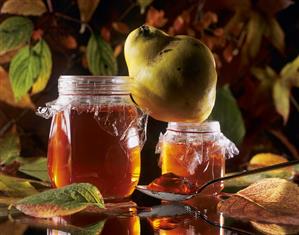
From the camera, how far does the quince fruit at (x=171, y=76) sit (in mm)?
539

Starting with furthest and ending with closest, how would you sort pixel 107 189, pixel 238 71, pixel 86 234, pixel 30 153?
pixel 238 71 < pixel 30 153 < pixel 107 189 < pixel 86 234

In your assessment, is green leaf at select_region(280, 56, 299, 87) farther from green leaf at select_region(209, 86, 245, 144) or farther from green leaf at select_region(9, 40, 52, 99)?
green leaf at select_region(9, 40, 52, 99)

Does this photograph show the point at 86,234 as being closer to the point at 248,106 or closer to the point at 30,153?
the point at 30,153

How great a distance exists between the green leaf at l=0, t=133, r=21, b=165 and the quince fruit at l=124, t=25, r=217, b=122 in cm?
33

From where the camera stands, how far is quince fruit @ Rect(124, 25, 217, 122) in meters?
0.54

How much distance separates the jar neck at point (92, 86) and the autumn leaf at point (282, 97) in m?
0.62

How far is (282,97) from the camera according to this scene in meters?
1.11

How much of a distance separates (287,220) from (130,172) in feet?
0.49

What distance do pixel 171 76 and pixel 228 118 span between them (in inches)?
15.1

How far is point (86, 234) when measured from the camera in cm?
41

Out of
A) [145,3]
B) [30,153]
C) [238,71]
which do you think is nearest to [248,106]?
[238,71]

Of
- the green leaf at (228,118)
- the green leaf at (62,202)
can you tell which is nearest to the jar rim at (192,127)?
the green leaf at (62,202)

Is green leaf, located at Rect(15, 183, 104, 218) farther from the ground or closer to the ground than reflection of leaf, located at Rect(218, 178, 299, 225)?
farther from the ground

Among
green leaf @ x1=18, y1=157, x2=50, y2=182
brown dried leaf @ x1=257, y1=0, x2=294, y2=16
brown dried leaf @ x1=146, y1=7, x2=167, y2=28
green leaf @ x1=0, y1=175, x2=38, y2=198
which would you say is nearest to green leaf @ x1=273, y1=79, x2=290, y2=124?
brown dried leaf @ x1=257, y1=0, x2=294, y2=16
